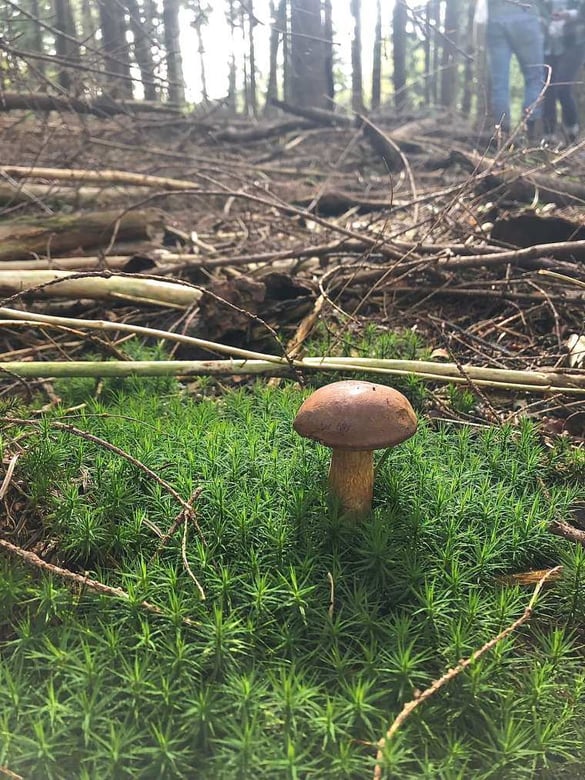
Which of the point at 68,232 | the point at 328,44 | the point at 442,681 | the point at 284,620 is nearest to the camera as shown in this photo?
the point at 442,681

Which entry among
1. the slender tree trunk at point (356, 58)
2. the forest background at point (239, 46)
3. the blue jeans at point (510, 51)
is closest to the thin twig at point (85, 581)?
the forest background at point (239, 46)

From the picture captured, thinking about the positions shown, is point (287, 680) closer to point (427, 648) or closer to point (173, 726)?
point (173, 726)

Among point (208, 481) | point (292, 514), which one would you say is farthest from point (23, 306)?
point (292, 514)

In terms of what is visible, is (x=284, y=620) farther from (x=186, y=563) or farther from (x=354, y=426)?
(x=354, y=426)

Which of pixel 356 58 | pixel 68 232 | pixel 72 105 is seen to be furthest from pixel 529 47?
pixel 72 105

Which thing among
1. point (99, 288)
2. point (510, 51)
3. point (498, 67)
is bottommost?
point (99, 288)

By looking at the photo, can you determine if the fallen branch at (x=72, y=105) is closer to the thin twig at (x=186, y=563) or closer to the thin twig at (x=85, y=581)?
the thin twig at (x=85, y=581)

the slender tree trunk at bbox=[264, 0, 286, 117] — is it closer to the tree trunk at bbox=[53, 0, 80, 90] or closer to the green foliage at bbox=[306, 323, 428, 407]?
the tree trunk at bbox=[53, 0, 80, 90]

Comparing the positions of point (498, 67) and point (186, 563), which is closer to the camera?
point (186, 563)
